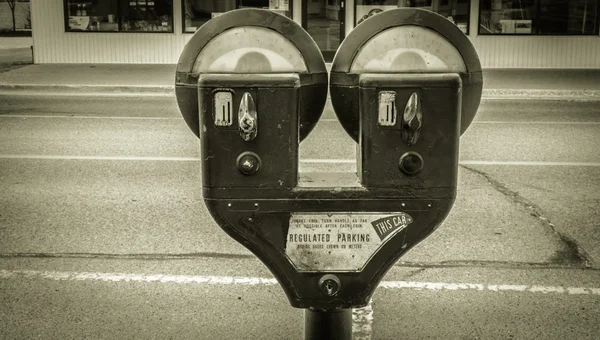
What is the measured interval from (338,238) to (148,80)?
36.7ft

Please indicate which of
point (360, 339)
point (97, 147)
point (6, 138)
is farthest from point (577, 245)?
point (6, 138)

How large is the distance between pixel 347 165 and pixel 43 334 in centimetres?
386

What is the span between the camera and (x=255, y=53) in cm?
257

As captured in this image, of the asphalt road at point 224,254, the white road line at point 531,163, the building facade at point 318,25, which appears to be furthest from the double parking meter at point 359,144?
the building facade at point 318,25

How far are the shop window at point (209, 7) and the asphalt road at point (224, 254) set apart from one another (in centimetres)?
762

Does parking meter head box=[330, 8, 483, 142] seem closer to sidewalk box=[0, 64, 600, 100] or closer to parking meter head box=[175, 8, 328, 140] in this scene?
parking meter head box=[175, 8, 328, 140]

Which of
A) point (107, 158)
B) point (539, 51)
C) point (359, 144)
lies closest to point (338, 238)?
point (359, 144)

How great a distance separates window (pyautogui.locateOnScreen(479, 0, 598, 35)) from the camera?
49.6ft

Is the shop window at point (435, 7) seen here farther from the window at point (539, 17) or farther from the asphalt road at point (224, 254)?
the asphalt road at point (224, 254)

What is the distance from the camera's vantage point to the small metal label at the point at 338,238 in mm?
2420

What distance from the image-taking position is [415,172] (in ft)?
7.79

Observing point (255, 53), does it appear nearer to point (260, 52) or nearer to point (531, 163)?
point (260, 52)

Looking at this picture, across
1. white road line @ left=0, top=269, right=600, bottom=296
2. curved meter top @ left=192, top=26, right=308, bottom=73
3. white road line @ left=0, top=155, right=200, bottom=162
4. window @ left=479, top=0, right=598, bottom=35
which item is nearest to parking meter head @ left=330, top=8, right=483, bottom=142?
curved meter top @ left=192, top=26, right=308, bottom=73

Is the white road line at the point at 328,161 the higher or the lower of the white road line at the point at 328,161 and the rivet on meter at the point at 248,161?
the lower
